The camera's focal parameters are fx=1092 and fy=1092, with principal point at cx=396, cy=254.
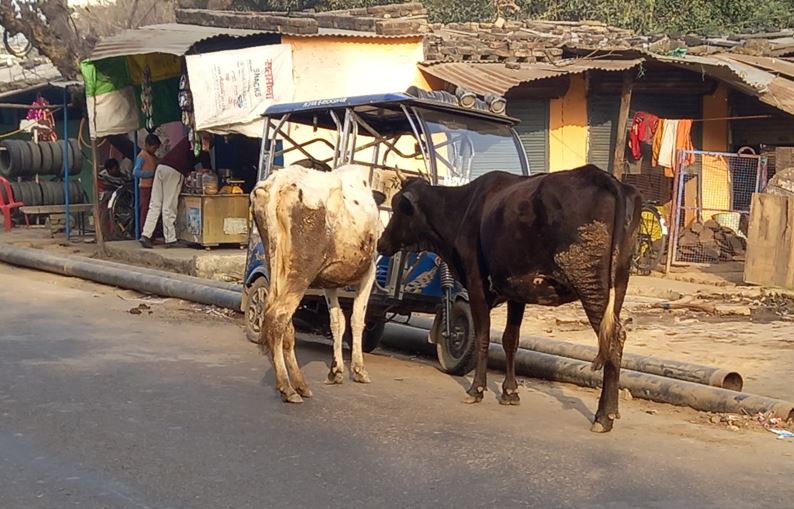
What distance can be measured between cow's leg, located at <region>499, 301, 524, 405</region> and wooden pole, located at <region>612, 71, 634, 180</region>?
30.7ft

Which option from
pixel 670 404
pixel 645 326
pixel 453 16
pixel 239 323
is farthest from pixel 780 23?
pixel 670 404

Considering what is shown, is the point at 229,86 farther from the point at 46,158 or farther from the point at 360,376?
the point at 46,158

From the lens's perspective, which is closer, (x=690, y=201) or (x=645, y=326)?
(x=645, y=326)

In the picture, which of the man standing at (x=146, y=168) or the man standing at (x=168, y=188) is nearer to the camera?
the man standing at (x=168, y=188)

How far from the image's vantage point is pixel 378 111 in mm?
10195

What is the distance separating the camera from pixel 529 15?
30031 millimetres

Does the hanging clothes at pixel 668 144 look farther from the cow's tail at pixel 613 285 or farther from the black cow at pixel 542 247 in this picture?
the cow's tail at pixel 613 285

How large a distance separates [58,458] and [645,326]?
7.01m

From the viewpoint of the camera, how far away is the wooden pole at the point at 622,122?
16891 mm

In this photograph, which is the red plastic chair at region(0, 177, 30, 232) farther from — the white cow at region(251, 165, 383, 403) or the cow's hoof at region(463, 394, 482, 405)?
the cow's hoof at region(463, 394, 482, 405)

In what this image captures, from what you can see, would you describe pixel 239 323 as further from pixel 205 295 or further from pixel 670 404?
pixel 670 404

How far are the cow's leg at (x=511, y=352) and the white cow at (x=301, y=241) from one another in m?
1.25

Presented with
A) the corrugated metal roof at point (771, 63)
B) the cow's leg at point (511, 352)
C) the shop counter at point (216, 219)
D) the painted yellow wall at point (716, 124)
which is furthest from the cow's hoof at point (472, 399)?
the painted yellow wall at point (716, 124)

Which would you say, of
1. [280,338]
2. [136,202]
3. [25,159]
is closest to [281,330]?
[280,338]
